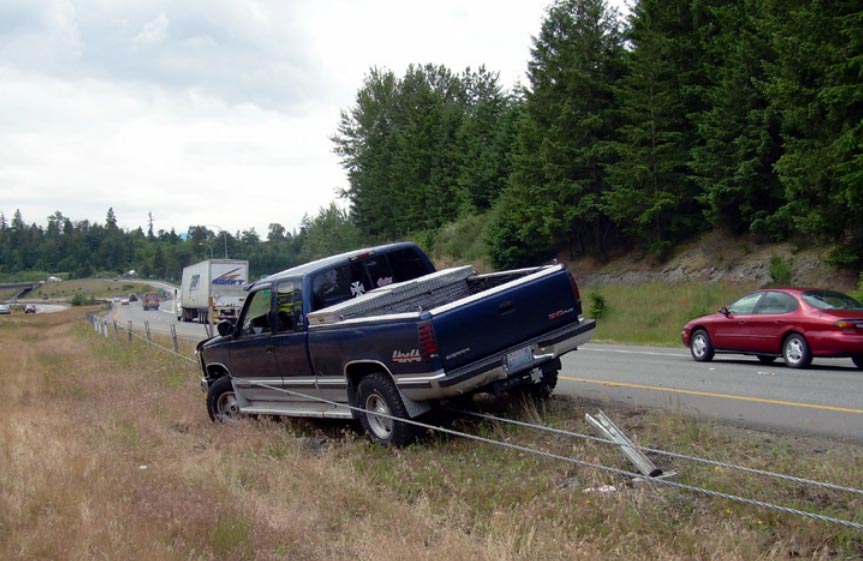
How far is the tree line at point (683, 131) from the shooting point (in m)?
22.1

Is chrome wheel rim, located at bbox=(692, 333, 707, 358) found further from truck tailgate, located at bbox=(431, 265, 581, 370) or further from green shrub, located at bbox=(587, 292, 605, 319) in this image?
green shrub, located at bbox=(587, 292, 605, 319)

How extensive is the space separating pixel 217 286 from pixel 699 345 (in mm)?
35522

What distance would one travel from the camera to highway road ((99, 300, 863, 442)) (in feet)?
28.4

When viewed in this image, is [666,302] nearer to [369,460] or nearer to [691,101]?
[691,101]

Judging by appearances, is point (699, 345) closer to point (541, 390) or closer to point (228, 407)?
point (541, 390)

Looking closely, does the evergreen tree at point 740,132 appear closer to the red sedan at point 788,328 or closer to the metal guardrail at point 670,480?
the red sedan at point 788,328

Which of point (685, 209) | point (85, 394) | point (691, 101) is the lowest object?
point (85, 394)

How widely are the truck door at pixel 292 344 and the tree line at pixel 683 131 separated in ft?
54.7

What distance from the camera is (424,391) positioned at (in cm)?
771

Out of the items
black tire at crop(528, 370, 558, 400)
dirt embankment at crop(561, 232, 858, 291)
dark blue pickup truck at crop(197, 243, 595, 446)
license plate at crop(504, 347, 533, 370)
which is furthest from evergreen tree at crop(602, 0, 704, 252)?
license plate at crop(504, 347, 533, 370)

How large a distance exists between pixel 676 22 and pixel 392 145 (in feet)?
126

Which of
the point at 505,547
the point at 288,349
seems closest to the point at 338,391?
the point at 288,349

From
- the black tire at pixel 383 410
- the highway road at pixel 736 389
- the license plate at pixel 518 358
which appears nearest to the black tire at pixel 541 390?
the highway road at pixel 736 389

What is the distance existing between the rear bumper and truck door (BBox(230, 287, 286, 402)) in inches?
103
